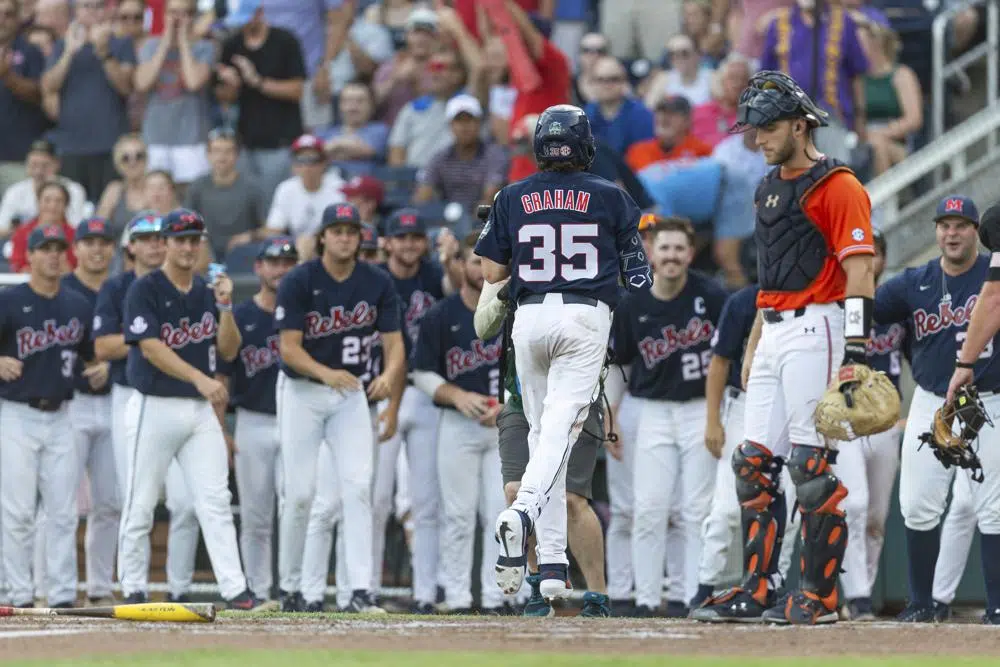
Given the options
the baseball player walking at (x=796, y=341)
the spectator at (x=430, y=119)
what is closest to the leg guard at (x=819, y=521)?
the baseball player walking at (x=796, y=341)

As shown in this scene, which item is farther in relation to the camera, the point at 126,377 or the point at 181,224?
the point at 126,377

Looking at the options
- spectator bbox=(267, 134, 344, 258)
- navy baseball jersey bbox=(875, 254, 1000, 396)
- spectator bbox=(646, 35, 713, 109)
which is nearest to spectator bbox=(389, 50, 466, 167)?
spectator bbox=(267, 134, 344, 258)

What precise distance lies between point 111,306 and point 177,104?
4234 mm

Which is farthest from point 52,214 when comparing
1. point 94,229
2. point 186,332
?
point 186,332

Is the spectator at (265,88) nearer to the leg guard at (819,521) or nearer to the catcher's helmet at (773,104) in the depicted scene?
the catcher's helmet at (773,104)

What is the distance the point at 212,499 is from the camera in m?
9.59

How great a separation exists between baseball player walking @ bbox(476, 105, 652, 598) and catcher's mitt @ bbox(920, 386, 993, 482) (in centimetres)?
153

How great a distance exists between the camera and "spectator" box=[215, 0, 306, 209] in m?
14.4

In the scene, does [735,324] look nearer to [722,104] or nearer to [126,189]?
[722,104]

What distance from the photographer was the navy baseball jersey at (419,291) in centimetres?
1139

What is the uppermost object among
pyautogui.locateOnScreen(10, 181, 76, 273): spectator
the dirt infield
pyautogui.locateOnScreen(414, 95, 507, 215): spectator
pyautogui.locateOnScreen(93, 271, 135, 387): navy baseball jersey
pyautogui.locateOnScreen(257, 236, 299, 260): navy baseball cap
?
pyautogui.locateOnScreen(414, 95, 507, 215): spectator

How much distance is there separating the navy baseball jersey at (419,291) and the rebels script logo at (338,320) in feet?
3.52

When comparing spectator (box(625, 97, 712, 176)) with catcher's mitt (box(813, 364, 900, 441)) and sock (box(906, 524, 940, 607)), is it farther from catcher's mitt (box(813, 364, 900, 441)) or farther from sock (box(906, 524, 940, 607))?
catcher's mitt (box(813, 364, 900, 441))

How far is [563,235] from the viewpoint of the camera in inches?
287
